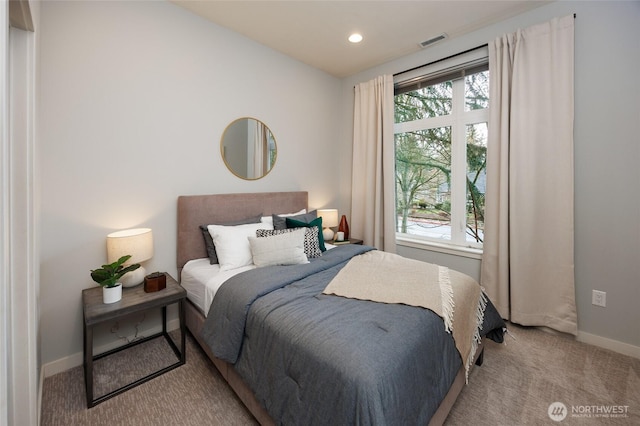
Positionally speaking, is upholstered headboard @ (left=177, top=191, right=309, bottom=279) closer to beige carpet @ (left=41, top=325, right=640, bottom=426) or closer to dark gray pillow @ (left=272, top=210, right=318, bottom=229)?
dark gray pillow @ (left=272, top=210, right=318, bottom=229)

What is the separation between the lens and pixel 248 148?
294 cm

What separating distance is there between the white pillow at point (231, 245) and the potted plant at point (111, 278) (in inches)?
24.1

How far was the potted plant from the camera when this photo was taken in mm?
1738

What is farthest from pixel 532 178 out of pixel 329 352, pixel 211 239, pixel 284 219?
pixel 211 239

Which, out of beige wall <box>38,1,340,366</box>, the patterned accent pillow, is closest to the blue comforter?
the patterned accent pillow

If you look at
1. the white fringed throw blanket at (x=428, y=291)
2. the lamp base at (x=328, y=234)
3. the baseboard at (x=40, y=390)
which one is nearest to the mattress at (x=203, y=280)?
the white fringed throw blanket at (x=428, y=291)

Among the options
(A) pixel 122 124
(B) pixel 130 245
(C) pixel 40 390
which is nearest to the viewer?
(C) pixel 40 390

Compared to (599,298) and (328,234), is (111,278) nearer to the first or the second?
(328,234)

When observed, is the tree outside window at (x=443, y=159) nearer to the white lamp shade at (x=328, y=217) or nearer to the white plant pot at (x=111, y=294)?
the white lamp shade at (x=328, y=217)

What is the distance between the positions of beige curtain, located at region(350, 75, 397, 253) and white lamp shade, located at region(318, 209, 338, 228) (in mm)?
413

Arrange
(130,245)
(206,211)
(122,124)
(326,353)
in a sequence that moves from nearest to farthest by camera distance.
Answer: (326,353) → (130,245) → (122,124) → (206,211)

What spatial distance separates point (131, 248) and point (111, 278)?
0.24 metres

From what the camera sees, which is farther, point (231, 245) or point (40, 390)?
point (231, 245)

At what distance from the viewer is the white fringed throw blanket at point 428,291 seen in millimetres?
1579
